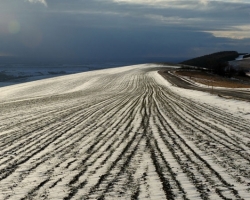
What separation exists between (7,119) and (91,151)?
810cm

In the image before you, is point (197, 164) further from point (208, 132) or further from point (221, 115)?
point (221, 115)

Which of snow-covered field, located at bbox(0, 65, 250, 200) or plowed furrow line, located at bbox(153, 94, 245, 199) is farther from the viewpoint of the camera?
plowed furrow line, located at bbox(153, 94, 245, 199)

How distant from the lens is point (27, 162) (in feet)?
28.9

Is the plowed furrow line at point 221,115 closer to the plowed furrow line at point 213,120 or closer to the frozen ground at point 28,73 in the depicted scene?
the plowed furrow line at point 213,120

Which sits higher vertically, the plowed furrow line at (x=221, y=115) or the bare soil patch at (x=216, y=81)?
the plowed furrow line at (x=221, y=115)

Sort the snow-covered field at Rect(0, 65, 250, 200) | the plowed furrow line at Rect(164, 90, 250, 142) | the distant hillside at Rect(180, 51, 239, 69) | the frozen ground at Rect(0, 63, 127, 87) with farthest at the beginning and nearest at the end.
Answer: the distant hillside at Rect(180, 51, 239, 69)
the frozen ground at Rect(0, 63, 127, 87)
the plowed furrow line at Rect(164, 90, 250, 142)
the snow-covered field at Rect(0, 65, 250, 200)

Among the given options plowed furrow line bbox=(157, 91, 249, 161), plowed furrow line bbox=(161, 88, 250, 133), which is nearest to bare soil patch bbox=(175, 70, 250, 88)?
plowed furrow line bbox=(161, 88, 250, 133)

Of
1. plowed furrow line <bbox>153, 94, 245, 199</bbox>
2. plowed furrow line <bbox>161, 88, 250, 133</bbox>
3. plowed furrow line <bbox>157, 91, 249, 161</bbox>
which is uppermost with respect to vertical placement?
plowed furrow line <bbox>153, 94, 245, 199</bbox>

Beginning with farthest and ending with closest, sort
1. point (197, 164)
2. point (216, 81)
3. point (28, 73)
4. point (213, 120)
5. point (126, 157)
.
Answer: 1. point (28, 73)
2. point (216, 81)
3. point (213, 120)
4. point (126, 157)
5. point (197, 164)

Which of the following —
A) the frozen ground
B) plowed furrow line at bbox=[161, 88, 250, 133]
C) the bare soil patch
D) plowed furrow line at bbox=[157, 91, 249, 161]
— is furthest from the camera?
the frozen ground

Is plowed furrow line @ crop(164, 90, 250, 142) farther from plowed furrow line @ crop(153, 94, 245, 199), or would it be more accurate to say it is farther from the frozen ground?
the frozen ground

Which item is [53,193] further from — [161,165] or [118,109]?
[118,109]

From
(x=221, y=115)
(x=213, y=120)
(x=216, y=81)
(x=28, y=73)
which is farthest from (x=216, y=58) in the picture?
(x=213, y=120)

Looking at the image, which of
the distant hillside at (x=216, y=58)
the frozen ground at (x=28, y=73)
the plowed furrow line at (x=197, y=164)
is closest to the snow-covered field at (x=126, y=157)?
the plowed furrow line at (x=197, y=164)
